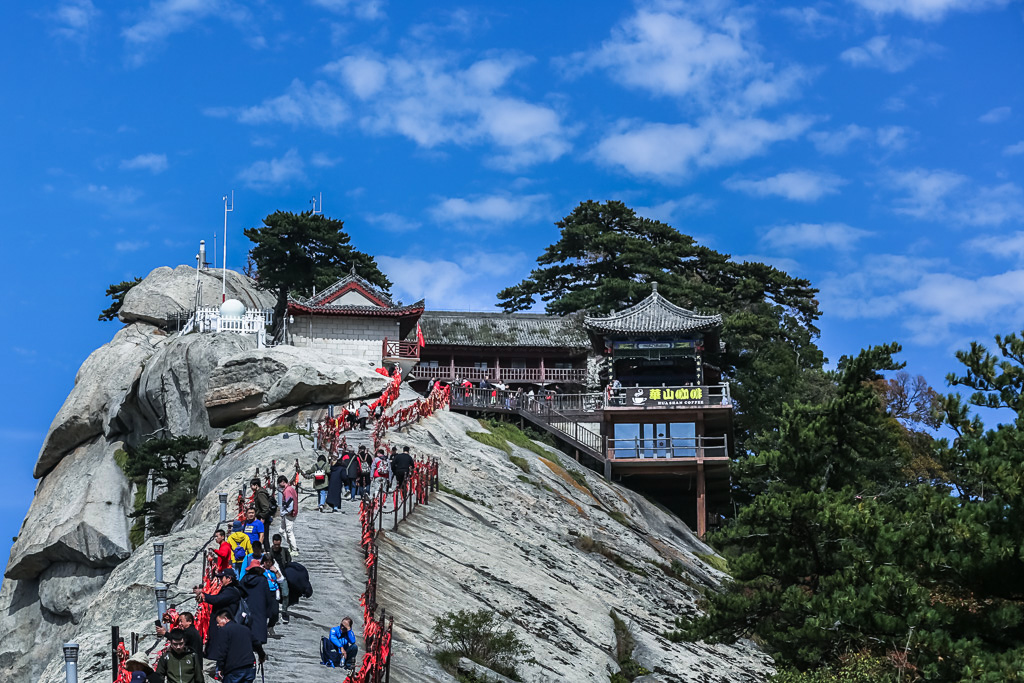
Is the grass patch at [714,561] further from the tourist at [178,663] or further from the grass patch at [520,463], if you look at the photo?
the tourist at [178,663]

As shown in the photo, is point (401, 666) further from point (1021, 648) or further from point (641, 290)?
point (641, 290)

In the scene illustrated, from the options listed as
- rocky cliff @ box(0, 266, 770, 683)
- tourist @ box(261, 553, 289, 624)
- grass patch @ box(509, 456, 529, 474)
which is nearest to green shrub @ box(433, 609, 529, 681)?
rocky cliff @ box(0, 266, 770, 683)

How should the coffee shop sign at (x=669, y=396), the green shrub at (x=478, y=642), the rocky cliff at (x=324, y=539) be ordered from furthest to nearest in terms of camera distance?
the coffee shop sign at (x=669, y=396)
the rocky cliff at (x=324, y=539)
the green shrub at (x=478, y=642)

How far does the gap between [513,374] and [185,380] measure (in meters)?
18.0

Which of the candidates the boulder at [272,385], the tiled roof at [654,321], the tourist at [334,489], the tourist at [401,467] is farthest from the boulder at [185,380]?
the tourist at [334,489]

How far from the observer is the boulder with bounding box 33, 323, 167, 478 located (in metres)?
56.7

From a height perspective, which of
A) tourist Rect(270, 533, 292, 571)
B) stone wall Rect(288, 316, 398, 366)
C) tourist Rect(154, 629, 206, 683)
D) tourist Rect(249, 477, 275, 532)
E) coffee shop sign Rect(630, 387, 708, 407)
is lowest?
tourist Rect(154, 629, 206, 683)

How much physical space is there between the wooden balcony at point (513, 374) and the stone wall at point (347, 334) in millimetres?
4141

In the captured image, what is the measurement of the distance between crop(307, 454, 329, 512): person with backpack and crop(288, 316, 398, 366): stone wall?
1017 inches

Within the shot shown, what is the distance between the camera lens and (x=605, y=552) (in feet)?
115

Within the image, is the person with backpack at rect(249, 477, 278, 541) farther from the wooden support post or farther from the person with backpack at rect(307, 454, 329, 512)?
the wooden support post

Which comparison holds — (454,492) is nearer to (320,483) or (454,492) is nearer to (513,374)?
(320,483)

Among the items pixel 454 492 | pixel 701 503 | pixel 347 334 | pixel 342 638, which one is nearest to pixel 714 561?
pixel 701 503

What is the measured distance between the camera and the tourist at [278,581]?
18.8 metres
